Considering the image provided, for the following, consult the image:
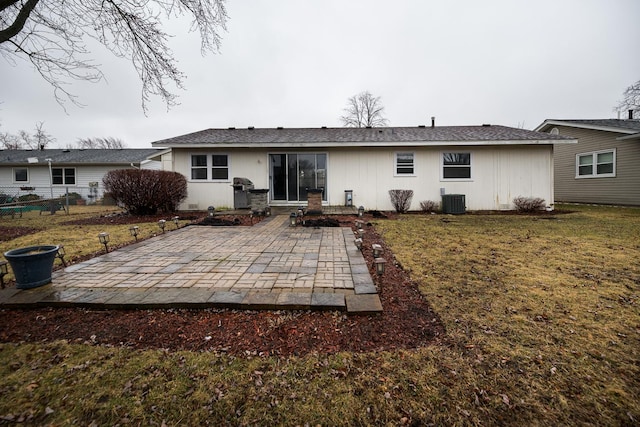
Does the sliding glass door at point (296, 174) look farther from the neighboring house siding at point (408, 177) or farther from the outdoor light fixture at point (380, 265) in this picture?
the outdoor light fixture at point (380, 265)

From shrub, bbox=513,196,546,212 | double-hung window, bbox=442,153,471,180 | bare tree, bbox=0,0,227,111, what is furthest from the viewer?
double-hung window, bbox=442,153,471,180

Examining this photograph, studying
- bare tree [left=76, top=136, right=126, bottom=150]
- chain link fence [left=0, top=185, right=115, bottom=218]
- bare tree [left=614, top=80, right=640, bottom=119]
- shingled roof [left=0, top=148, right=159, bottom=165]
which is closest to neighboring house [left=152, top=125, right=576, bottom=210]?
chain link fence [left=0, top=185, right=115, bottom=218]

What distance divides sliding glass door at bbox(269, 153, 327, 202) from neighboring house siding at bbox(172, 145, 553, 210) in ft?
0.85

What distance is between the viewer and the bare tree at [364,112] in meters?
30.8

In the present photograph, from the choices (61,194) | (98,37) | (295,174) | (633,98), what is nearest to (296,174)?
(295,174)

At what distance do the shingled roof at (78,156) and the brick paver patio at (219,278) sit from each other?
18.3 m

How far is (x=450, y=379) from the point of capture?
6.18 ft

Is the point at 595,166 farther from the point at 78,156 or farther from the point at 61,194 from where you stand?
the point at 78,156

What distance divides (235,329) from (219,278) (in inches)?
51.5

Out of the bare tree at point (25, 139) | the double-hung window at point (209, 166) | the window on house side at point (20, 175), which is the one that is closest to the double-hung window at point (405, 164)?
the double-hung window at point (209, 166)

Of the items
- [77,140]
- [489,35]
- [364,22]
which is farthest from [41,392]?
[77,140]

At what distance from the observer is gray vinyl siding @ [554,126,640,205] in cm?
1252

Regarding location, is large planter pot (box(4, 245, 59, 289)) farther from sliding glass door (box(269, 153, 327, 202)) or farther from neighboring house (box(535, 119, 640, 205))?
neighboring house (box(535, 119, 640, 205))

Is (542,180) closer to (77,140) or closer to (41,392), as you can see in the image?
(41,392)
